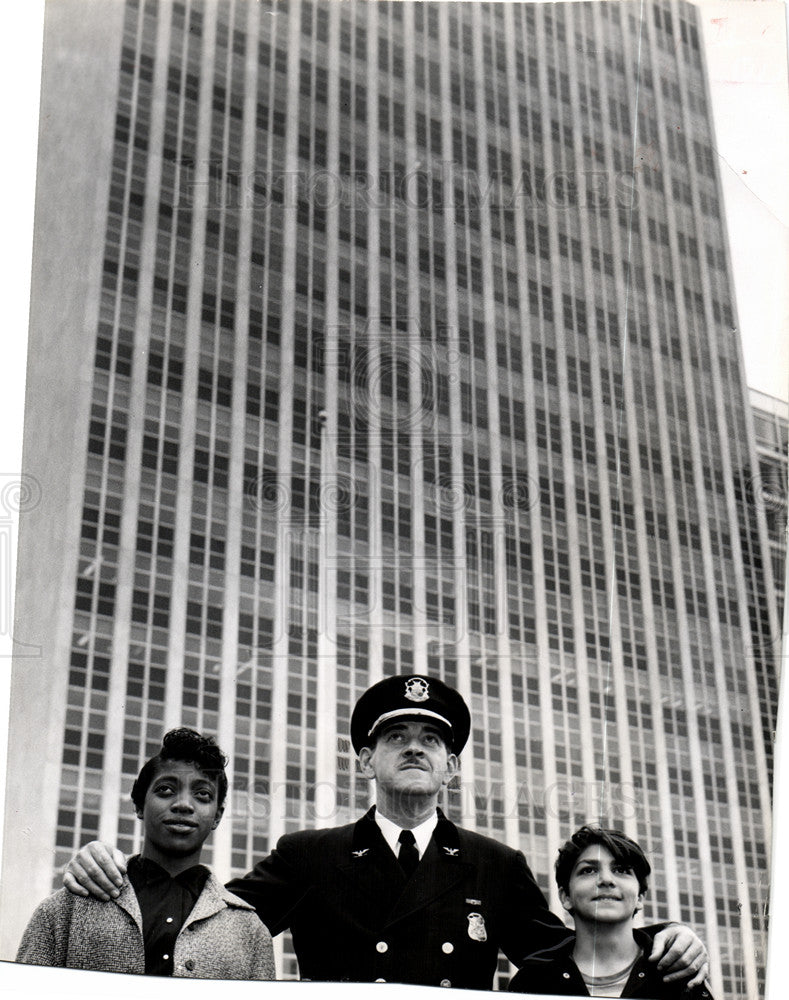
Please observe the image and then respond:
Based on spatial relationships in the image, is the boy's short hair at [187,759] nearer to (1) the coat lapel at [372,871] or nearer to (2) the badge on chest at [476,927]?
(1) the coat lapel at [372,871]

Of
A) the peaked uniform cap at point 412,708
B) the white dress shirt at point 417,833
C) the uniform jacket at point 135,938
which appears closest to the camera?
the uniform jacket at point 135,938

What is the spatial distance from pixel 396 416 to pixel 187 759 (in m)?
1.72

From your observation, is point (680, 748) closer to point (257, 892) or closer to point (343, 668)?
point (343, 668)

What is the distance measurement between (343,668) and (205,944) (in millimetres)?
1228

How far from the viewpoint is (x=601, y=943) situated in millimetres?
5234

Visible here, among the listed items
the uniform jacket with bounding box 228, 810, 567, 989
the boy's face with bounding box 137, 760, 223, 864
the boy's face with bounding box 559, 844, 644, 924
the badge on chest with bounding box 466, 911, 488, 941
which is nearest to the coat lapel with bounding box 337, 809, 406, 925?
the uniform jacket with bounding box 228, 810, 567, 989

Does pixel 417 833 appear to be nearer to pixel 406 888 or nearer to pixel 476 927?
pixel 406 888

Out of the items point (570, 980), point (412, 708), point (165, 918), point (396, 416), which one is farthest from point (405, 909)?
point (396, 416)

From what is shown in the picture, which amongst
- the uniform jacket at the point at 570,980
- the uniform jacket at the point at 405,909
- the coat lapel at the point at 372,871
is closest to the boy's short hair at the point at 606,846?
the uniform jacket at the point at 405,909

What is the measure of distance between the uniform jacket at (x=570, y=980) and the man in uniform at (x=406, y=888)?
0.04 metres

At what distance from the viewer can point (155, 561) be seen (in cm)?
592

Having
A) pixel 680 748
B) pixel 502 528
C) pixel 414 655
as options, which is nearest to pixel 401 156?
pixel 502 528

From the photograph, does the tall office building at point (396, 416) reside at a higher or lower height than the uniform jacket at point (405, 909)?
higher

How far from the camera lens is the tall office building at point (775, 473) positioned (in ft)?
20.1
